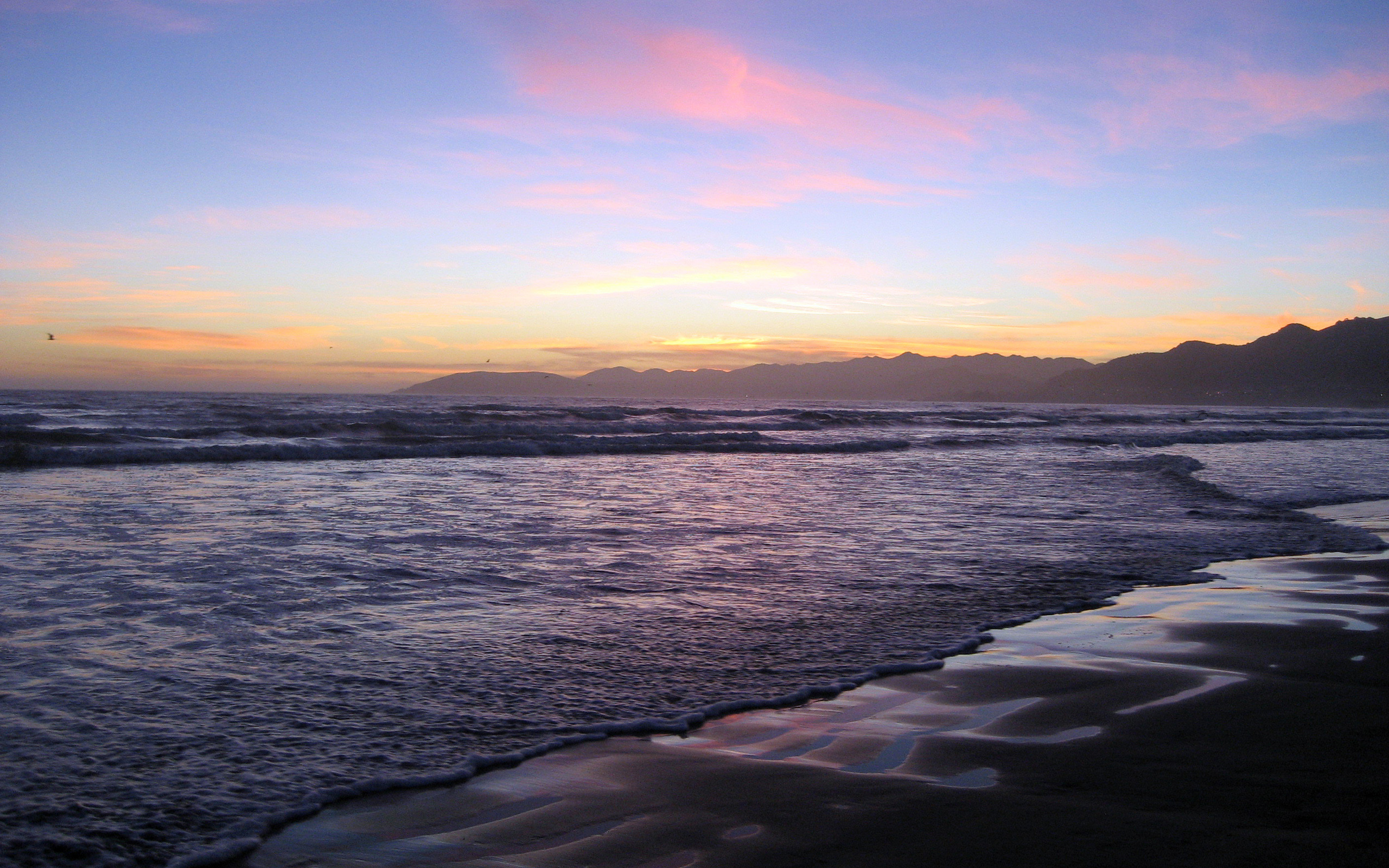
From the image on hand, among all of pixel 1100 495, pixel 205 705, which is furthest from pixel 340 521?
pixel 1100 495

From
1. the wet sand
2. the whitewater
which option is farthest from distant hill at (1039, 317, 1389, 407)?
the wet sand

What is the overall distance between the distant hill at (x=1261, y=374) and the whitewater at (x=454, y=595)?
115117 mm

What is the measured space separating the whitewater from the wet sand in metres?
0.30

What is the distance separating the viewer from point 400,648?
167 inches

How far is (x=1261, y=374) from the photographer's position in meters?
128

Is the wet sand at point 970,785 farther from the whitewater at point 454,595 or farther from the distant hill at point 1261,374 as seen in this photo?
the distant hill at point 1261,374

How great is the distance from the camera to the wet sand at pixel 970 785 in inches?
93.1

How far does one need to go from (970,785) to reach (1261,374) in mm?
152884

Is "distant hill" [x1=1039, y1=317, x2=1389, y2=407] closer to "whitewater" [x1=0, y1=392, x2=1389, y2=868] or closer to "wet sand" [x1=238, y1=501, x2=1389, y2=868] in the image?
"whitewater" [x1=0, y1=392, x2=1389, y2=868]

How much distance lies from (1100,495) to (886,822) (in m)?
10.5

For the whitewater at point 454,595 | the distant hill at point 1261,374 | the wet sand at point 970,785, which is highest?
the distant hill at point 1261,374

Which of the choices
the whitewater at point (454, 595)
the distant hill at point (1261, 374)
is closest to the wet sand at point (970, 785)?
the whitewater at point (454, 595)

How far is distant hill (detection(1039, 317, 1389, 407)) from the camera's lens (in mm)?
113125

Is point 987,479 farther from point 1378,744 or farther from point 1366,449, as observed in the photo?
point 1366,449
